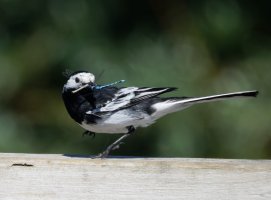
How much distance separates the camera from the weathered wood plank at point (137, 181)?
9.32 ft

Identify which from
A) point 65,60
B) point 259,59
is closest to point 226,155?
point 259,59

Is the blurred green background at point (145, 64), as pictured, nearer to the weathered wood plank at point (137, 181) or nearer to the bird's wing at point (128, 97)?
the bird's wing at point (128, 97)

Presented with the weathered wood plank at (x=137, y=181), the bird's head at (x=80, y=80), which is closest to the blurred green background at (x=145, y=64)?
the bird's head at (x=80, y=80)

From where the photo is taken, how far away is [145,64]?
4883mm

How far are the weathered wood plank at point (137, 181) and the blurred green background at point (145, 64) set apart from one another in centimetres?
185

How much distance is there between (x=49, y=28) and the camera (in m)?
5.11

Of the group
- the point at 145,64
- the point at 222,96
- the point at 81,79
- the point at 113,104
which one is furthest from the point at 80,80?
the point at 145,64

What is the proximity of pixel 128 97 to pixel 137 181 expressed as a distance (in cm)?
69

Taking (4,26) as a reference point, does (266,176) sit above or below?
below

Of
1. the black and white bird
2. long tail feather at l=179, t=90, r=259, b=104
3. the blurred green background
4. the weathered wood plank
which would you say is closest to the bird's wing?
the black and white bird

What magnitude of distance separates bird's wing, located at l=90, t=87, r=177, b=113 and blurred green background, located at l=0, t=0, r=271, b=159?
119 centimetres

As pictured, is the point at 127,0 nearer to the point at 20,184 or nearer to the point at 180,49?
the point at 180,49

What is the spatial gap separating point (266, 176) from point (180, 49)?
221 cm

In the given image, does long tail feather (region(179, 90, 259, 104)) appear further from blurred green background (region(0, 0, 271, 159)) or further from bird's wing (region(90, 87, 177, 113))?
blurred green background (region(0, 0, 271, 159))
